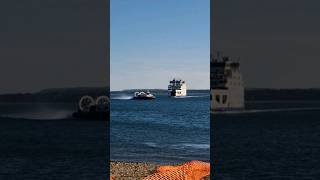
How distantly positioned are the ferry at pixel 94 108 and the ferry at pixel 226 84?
387 inches

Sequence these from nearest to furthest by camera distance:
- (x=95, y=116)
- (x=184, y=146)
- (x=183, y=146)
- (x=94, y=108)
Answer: (x=94, y=108)
(x=95, y=116)
(x=184, y=146)
(x=183, y=146)

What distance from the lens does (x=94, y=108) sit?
46812 millimetres

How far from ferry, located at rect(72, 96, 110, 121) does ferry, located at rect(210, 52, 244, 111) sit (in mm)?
9840

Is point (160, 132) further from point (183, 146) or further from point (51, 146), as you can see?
point (51, 146)

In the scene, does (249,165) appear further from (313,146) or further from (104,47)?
(104,47)

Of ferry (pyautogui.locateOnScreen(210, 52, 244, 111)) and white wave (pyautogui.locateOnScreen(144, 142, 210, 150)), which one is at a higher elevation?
ferry (pyautogui.locateOnScreen(210, 52, 244, 111))

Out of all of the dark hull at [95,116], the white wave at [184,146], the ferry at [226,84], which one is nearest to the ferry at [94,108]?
the dark hull at [95,116]

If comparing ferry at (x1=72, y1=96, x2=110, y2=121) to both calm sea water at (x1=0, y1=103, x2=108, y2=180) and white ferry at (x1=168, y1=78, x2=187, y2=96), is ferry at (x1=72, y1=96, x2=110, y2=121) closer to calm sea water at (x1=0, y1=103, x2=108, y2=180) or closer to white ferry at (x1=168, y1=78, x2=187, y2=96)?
calm sea water at (x1=0, y1=103, x2=108, y2=180)

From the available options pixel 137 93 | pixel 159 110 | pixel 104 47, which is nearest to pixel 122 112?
pixel 159 110

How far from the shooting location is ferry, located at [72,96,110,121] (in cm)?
4553

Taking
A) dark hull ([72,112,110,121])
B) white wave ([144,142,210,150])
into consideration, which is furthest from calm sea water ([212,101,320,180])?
dark hull ([72,112,110,121])

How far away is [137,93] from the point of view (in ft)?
429

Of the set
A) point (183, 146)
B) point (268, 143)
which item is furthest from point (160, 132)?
point (268, 143)

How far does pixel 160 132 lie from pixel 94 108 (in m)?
37.1
